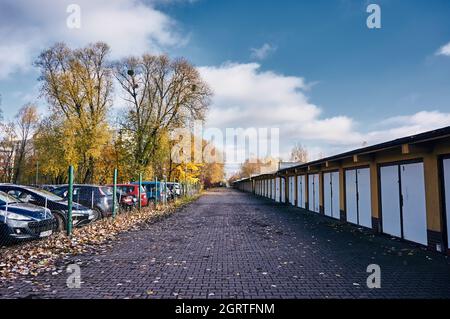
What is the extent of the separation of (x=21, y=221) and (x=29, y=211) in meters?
0.38

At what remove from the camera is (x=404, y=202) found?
8.83 metres

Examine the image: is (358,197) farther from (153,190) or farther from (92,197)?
(153,190)

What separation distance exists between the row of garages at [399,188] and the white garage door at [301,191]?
469 centimetres

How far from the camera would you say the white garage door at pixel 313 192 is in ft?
56.3

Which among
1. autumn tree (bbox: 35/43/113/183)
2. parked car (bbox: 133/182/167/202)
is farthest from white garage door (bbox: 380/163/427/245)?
autumn tree (bbox: 35/43/113/183)

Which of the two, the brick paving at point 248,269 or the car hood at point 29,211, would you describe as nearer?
the brick paving at point 248,269

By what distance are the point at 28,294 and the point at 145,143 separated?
26573 millimetres

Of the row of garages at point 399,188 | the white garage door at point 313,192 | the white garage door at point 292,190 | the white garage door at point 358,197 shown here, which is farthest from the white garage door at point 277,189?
the white garage door at point 358,197

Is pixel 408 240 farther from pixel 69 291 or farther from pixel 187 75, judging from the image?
pixel 187 75

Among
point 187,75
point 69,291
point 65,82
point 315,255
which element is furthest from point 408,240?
point 65,82

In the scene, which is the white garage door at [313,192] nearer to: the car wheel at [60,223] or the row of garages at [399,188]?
the row of garages at [399,188]

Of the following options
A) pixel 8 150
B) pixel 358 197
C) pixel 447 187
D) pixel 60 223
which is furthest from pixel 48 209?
pixel 8 150

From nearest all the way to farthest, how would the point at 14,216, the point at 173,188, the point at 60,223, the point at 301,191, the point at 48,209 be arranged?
the point at 14,216
the point at 48,209
the point at 60,223
the point at 301,191
the point at 173,188

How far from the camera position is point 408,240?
8.59m
